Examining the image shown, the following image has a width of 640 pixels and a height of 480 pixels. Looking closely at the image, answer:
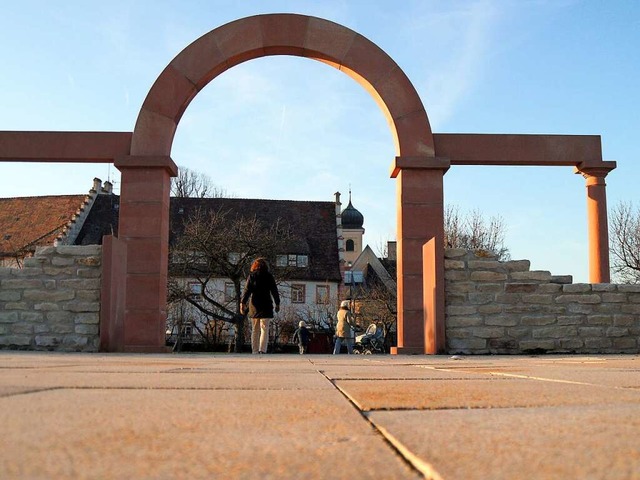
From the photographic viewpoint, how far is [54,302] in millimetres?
11094

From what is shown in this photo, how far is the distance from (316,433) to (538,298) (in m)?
10.1

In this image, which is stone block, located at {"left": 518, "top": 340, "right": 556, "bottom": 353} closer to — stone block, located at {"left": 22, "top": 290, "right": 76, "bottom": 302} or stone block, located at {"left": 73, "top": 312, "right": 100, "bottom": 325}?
stone block, located at {"left": 73, "top": 312, "right": 100, "bottom": 325}

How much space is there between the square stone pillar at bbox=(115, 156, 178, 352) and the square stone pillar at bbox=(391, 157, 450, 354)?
3791 millimetres

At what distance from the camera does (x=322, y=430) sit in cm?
181

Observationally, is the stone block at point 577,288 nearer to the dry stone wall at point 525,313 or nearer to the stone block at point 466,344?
the dry stone wall at point 525,313

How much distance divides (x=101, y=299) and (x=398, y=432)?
388 inches

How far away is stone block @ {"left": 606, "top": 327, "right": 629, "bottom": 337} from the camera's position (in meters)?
11.3

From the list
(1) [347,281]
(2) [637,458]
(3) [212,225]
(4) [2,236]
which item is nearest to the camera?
(2) [637,458]

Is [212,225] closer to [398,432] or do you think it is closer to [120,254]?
[120,254]

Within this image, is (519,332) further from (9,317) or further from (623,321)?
(9,317)

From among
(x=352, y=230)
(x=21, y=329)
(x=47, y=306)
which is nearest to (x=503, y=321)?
(x=47, y=306)

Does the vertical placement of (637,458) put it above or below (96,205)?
below

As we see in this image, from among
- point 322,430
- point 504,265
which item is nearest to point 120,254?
point 504,265

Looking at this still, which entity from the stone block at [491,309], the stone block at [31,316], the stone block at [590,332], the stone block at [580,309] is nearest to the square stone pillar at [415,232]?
the stone block at [491,309]
